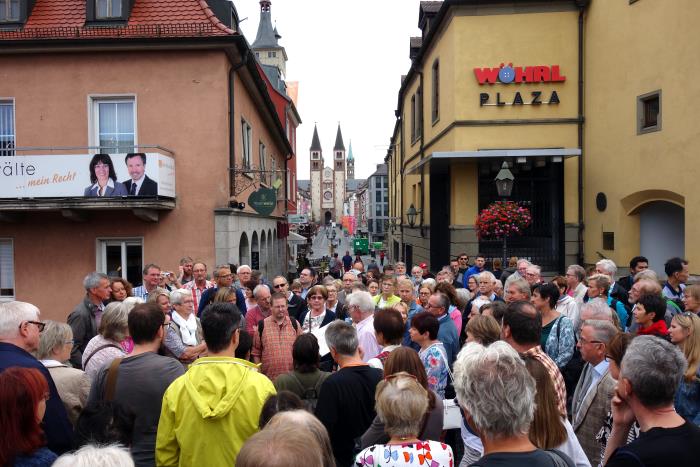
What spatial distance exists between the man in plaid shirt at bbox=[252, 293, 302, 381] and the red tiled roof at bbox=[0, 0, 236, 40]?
897 cm

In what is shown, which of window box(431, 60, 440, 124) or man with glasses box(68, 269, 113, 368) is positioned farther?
window box(431, 60, 440, 124)

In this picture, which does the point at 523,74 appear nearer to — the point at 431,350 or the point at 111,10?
the point at 111,10

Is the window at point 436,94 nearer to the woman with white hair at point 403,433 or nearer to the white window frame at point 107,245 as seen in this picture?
the white window frame at point 107,245

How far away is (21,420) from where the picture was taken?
9.06 ft

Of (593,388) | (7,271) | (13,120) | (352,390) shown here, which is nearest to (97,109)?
(13,120)

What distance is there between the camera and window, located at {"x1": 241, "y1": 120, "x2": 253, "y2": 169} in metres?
16.3

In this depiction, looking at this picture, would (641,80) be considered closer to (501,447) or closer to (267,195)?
(267,195)

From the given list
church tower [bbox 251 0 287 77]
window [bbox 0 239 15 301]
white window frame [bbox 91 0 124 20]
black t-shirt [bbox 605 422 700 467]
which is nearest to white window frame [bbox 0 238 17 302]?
window [bbox 0 239 15 301]

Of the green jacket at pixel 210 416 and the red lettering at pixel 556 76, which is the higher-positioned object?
the red lettering at pixel 556 76

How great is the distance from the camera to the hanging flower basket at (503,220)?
14.0 metres

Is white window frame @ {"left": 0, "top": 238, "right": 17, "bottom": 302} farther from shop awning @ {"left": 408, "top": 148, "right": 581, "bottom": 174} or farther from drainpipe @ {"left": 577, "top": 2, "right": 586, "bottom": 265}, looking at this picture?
drainpipe @ {"left": 577, "top": 2, "right": 586, "bottom": 265}

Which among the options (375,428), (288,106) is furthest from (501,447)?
(288,106)

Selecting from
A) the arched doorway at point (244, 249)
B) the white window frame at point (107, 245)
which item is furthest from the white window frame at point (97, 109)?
the arched doorway at point (244, 249)

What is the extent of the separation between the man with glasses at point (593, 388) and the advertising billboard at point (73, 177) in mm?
10085
